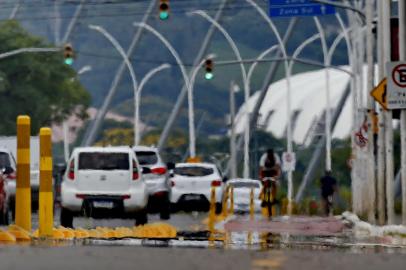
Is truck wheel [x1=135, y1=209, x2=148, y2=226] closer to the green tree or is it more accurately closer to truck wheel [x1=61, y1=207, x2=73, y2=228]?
truck wheel [x1=61, y1=207, x2=73, y2=228]

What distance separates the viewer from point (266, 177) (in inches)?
1487

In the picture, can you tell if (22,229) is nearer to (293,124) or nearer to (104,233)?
(104,233)

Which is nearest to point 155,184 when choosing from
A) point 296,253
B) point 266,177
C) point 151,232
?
point 266,177

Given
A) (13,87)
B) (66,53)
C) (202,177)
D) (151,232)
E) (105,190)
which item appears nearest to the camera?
(151,232)

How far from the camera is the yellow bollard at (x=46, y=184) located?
63.0 ft

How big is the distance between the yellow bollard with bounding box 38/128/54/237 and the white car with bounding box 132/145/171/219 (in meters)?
19.8

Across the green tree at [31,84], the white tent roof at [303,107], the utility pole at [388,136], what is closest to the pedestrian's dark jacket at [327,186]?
the utility pole at [388,136]

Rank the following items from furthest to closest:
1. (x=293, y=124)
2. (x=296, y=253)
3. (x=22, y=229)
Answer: (x=293, y=124) → (x=22, y=229) → (x=296, y=253)

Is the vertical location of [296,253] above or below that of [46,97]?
below

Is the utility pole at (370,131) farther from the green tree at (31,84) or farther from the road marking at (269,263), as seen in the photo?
the green tree at (31,84)

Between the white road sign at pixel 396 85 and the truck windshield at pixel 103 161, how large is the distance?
5.48m

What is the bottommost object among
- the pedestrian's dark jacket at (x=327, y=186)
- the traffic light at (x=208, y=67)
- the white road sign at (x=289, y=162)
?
the pedestrian's dark jacket at (x=327, y=186)

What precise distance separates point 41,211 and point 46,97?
77665 millimetres

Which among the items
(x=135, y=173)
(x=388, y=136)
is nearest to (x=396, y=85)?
(x=388, y=136)
